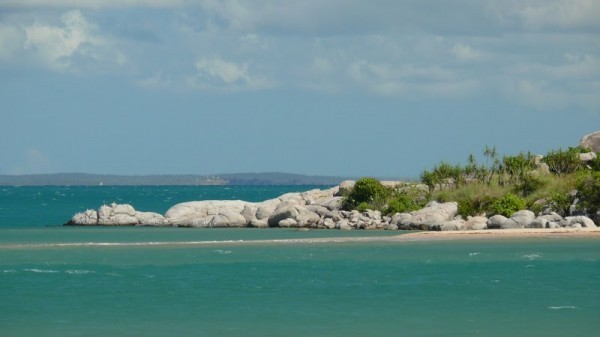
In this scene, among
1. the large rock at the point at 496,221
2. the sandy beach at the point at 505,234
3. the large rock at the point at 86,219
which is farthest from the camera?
the large rock at the point at 86,219

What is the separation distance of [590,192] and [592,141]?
17.6 meters

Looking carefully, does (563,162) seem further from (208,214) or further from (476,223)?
(208,214)

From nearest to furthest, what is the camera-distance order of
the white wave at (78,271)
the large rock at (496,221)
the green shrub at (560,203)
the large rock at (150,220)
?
the white wave at (78,271) → the large rock at (496,221) → the green shrub at (560,203) → the large rock at (150,220)

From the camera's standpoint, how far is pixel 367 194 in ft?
234

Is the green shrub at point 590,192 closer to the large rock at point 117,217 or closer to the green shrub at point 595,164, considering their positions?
the green shrub at point 595,164

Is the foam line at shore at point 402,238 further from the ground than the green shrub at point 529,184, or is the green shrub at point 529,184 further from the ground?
the green shrub at point 529,184

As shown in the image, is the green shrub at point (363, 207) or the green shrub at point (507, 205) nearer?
the green shrub at point (507, 205)

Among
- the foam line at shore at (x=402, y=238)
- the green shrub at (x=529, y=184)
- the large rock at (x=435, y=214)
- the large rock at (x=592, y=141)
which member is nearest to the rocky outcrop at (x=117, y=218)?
the large rock at (x=435, y=214)

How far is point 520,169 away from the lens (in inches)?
2751

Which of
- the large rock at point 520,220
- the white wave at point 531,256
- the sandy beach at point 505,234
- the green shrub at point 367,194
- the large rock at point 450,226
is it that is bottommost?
the white wave at point 531,256

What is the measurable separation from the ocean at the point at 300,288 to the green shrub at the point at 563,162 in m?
18.2

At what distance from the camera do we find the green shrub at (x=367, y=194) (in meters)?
70.9

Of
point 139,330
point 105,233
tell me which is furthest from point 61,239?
point 139,330

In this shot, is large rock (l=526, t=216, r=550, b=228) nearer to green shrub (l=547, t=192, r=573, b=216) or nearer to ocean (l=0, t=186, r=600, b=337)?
green shrub (l=547, t=192, r=573, b=216)
